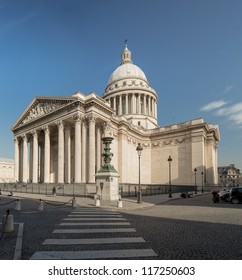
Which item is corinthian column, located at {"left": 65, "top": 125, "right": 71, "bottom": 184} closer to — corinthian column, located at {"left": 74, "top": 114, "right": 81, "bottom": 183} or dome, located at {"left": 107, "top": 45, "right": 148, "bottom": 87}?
corinthian column, located at {"left": 74, "top": 114, "right": 81, "bottom": 183}

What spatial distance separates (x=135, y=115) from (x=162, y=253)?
6729 centimetres

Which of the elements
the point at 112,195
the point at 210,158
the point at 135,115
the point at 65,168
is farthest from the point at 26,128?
the point at 210,158

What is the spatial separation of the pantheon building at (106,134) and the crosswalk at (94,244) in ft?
96.9

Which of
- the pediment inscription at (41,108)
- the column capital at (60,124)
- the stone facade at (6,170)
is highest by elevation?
the pediment inscription at (41,108)

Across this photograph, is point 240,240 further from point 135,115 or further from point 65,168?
point 135,115

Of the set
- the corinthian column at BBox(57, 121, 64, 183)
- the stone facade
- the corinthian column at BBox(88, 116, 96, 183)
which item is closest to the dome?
the corinthian column at BBox(57, 121, 64, 183)

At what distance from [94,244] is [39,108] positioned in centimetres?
4706

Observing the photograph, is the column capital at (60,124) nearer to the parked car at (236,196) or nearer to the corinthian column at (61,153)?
the corinthian column at (61,153)

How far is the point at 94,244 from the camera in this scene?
7230mm

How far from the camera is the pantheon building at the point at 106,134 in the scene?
41156 millimetres

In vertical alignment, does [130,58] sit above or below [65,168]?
above

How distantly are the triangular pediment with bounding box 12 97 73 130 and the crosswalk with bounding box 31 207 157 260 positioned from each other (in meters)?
34.5

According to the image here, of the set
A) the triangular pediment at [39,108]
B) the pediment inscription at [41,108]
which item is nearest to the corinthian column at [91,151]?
the triangular pediment at [39,108]

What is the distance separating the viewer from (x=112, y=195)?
2220 cm
